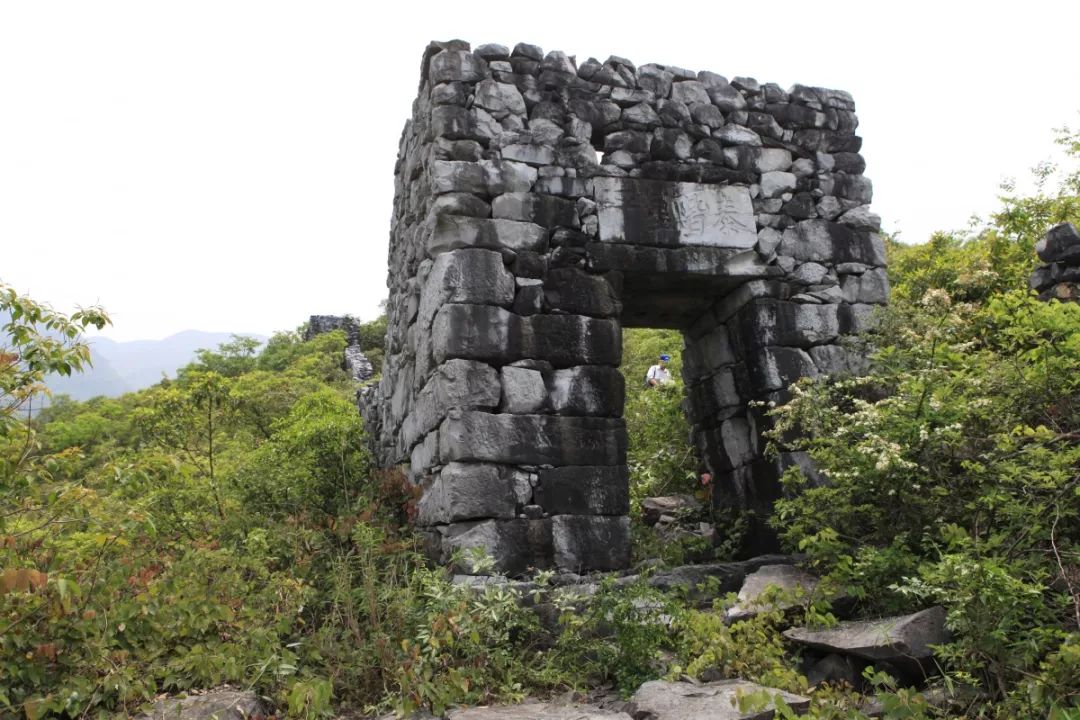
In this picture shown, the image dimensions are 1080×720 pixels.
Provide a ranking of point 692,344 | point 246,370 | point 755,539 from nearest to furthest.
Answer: point 755,539
point 692,344
point 246,370

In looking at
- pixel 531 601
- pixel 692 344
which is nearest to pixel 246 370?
pixel 692 344

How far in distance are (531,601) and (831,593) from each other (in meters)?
1.59

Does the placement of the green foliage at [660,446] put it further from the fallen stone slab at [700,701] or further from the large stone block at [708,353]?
the fallen stone slab at [700,701]

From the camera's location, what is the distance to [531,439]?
500cm

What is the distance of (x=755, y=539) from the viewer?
5.73 m

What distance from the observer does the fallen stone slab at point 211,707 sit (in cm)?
334

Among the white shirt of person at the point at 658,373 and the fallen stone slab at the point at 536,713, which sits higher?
the white shirt of person at the point at 658,373

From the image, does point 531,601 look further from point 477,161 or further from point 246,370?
point 246,370

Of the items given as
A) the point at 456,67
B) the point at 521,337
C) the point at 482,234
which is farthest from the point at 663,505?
the point at 456,67

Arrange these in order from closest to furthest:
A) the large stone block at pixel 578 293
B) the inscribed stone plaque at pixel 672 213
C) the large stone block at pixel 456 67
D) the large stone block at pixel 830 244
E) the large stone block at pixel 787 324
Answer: the large stone block at pixel 578 293 → the large stone block at pixel 456 67 → the inscribed stone plaque at pixel 672 213 → the large stone block at pixel 787 324 → the large stone block at pixel 830 244

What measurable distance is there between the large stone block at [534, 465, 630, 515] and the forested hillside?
1.42ft

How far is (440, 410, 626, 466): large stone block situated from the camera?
15.9 feet

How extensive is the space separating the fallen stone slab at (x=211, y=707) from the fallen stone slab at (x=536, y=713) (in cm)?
84

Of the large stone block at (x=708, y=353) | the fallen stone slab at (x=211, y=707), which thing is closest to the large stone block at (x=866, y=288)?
the large stone block at (x=708, y=353)
